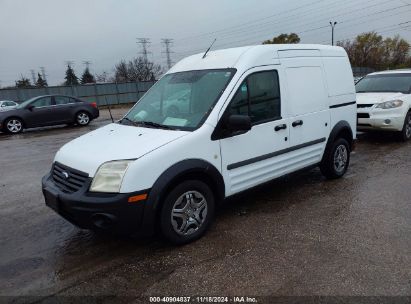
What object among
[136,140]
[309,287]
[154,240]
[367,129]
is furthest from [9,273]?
[367,129]

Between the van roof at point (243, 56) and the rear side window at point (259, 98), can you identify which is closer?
the rear side window at point (259, 98)

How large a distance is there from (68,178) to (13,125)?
43.8 feet

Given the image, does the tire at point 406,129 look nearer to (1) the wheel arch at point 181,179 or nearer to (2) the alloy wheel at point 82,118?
(1) the wheel arch at point 181,179

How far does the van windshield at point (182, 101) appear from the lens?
165 inches

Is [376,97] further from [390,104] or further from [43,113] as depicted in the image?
[43,113]

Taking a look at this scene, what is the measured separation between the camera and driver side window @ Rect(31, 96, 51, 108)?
15.8 meters

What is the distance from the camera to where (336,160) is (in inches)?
238

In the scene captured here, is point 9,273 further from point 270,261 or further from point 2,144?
point 2,144

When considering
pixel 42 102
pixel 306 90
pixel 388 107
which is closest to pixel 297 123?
pixel 306 90

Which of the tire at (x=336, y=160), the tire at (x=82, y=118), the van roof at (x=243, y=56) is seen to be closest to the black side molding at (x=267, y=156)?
the tire at (x=336, y=160)

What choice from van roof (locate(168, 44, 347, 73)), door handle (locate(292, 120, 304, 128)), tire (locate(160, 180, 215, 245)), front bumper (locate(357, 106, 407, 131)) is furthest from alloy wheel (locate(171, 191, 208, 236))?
front bumper (locate(357, 106, 407, 131))

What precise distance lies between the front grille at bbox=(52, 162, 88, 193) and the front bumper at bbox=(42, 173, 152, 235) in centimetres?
8

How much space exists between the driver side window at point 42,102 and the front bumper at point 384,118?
12.7 m

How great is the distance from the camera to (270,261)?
3.59 meters
